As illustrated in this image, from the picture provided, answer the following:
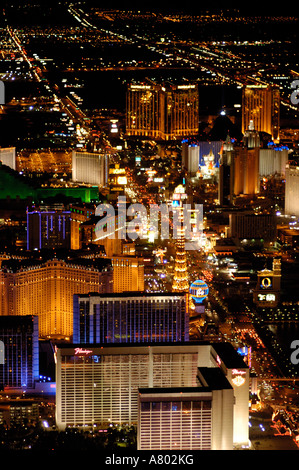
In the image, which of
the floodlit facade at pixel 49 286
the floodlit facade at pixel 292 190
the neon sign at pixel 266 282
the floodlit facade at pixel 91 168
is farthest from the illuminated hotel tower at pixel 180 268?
the floodlit facade at pixel 91 168

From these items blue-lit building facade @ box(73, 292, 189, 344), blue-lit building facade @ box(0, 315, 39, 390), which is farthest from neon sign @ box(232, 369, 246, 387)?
blue-lit building facade @ box(0, 315, 39, 390)

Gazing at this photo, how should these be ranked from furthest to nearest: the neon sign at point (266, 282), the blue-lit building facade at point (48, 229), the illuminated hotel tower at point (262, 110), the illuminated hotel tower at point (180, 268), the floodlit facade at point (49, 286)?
the illuminated hotel tower at point (262, 110) → the blue-lit building facade at point (48, 229) → the neon sign at point (266, 282) → the illuminated hotel tower at point (180, 268) → the floodlit facade at point (49, 286)

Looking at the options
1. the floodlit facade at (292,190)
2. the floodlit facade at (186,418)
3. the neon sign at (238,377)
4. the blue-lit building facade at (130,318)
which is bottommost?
the floodlit facade at (186,418)

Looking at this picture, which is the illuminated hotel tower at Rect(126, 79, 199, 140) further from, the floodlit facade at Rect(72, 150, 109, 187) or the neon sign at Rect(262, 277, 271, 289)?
the neon sign at Rect(262, 277, 271, 289)

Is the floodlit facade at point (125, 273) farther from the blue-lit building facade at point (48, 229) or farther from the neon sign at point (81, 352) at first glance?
the neon sign at point (81, 352)

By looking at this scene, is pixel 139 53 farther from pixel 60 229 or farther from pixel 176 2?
pixel 60 229

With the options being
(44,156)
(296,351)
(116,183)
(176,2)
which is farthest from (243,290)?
(176,2)
